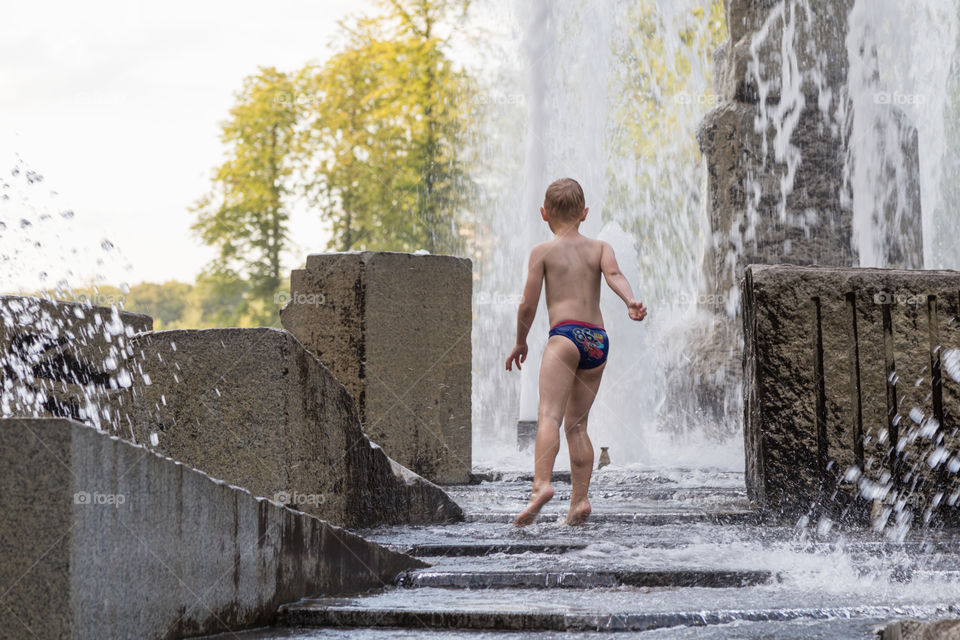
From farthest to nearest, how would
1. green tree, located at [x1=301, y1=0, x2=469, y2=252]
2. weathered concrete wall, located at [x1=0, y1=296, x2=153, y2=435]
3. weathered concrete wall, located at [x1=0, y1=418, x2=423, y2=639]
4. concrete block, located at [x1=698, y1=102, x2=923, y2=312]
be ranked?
green tree, located at [x1=301, y1=0, x2=469, y2=252] → concrete block, located at [x1=698, y1=102, x2=923, y2=312] → weathered concrete wall, located at [x1=0, y1=296, x2=153, y2=435] → weathered concrete wall, located at [x1=0, y1=418, x2=423, y2=639]

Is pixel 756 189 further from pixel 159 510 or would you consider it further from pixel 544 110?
pixel 159 510

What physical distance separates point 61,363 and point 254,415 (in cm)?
121

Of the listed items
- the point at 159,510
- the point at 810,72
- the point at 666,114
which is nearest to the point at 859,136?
the point at 810,72

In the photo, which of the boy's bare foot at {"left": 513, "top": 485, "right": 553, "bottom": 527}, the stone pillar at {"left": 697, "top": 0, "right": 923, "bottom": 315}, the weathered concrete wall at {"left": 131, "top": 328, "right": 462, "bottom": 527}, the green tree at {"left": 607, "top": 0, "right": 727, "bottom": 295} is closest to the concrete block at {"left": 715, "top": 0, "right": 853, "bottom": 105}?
the stone pillar at {"left": 697, "top": 0, "right": 923, "bottom": 315}

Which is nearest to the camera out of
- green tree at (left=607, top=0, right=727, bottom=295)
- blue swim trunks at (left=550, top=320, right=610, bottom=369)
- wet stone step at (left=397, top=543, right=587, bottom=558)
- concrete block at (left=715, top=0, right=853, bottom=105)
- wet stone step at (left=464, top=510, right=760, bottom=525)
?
wet stone step at (left=397, top=543, right=587, bottom=558)

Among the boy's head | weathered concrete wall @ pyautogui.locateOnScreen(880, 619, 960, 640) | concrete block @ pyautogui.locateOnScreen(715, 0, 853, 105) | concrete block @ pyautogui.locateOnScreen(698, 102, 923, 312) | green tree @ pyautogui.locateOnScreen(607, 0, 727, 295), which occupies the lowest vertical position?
weathered concrete wall @ pyautogui.locateOnScreen(880, 619, 960, 640)

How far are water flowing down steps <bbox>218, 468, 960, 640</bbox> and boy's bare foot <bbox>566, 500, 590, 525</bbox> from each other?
0.26ft

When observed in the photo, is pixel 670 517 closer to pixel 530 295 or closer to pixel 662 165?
pixel 530 295

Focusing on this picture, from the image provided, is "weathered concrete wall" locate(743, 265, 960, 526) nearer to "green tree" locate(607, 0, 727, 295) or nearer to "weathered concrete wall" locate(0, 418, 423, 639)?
"weathered concrete wall" locate(0, 418, 423, 639)

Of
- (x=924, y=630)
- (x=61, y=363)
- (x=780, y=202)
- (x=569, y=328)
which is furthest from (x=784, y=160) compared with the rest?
→ (x=924, y=630)

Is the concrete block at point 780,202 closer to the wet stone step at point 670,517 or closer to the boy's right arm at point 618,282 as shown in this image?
the boy's right arm at point 618,282

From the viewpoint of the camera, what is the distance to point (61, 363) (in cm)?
563

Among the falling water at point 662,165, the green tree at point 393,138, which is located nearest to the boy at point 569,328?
the falling water at point 662,165

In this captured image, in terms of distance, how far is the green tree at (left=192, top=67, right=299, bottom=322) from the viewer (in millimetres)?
31000
